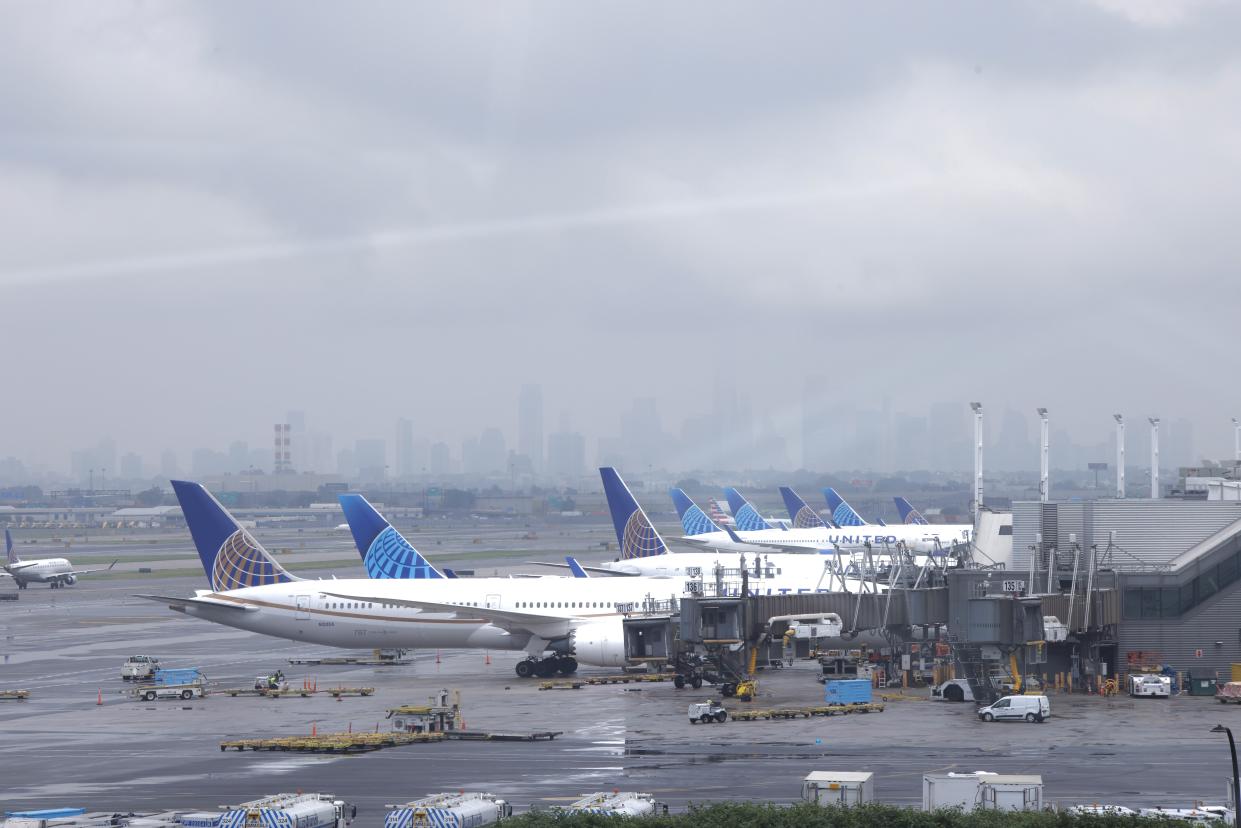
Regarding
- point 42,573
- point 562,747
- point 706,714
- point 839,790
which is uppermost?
point 42,573

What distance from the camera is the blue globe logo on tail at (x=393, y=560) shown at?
92.3 meters

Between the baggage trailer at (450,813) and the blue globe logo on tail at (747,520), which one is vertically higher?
the blue globe logo on tail at (747,520)

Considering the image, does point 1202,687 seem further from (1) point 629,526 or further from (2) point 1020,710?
(1) point 629,526

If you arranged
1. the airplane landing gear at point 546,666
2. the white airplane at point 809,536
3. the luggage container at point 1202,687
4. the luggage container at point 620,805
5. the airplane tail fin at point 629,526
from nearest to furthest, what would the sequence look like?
the luggage container at point 620,805
the luggage container at point 1202,687
the airplane landing gear at point 546,666
the airplane tail fin at point 629,526
the white airplane at point 809,536

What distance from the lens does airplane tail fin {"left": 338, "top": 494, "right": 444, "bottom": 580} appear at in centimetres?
9244

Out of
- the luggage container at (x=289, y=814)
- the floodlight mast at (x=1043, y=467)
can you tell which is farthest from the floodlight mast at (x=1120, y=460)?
the luggage container at (x=289, y=814)

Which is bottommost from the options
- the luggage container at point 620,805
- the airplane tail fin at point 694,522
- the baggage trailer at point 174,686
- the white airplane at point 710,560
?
the baggage trailer at point 174,686

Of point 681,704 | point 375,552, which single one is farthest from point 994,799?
point 375,552

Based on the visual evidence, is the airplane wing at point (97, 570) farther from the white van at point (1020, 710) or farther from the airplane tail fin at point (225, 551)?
the white van at point (1020, 710)

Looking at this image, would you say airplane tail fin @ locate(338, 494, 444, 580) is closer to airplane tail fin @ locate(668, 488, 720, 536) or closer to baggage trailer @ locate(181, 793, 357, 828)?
baggage trailer @ locate(181, 793, 357, 828)

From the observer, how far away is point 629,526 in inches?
4833

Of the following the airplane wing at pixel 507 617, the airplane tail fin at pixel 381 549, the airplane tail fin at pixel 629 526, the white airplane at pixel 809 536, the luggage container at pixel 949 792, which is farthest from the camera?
the white airplane at pixel 809 536

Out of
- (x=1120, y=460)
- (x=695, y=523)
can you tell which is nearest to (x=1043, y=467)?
(x=1120, y=460)

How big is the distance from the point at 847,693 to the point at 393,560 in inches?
1424
